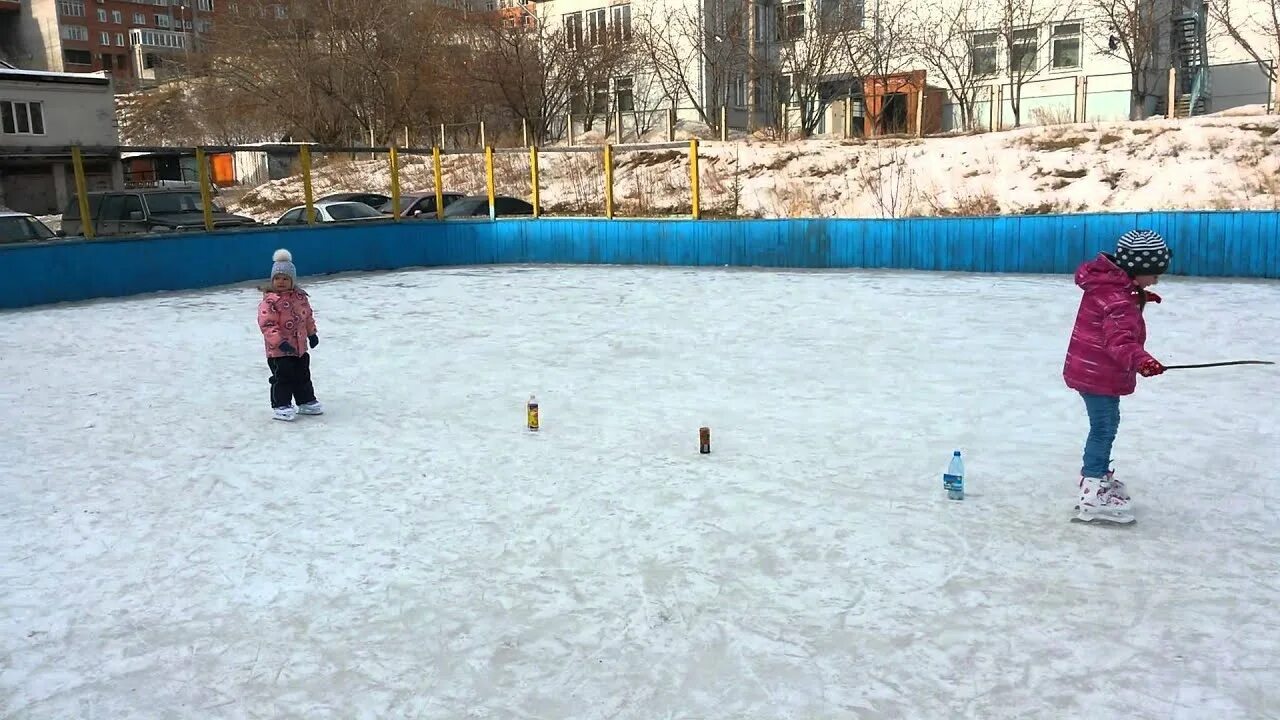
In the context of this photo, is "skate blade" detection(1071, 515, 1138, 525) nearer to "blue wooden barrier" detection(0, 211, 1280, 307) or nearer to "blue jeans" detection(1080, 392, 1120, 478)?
"blue jeans" detection(1080, 392, 1120, 478)

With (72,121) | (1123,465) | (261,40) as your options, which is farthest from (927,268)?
(261,40)

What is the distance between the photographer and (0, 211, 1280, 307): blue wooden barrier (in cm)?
1467

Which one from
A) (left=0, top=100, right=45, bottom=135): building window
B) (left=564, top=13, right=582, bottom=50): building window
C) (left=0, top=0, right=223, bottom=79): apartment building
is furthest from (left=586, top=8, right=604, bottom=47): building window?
(left=0, top=0, right=223, bottom=79): apartment building

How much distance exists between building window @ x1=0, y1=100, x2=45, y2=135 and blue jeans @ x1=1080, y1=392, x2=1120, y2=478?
140 ft

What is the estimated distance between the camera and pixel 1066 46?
32.4 meters

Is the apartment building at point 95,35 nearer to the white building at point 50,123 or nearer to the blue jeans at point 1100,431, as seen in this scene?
the white building at point 50,123

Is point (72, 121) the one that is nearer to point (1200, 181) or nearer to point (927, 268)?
point (927, 268)

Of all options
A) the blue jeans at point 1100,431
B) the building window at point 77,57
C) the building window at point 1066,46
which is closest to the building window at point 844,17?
the building window at point 1066,46

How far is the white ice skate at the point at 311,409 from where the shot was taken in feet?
26.2

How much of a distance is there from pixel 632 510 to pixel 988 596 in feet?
6.57

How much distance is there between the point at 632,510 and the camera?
558cm

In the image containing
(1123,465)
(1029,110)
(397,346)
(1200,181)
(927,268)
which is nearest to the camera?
(1123,465)

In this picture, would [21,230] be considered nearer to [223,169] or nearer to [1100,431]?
[1100,431]

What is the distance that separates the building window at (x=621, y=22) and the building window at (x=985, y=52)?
45.7ft
